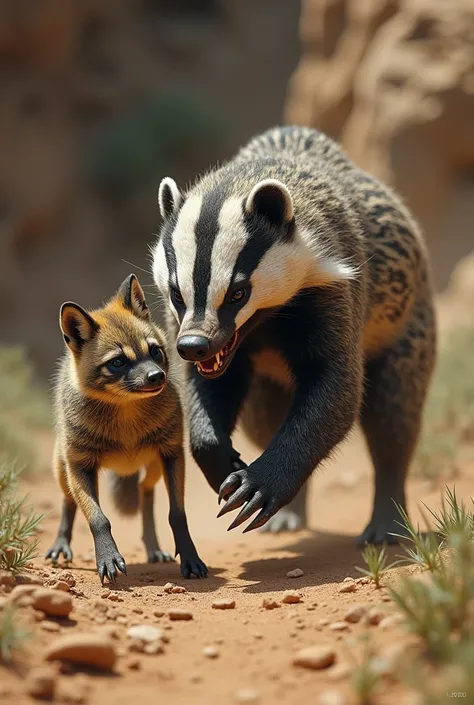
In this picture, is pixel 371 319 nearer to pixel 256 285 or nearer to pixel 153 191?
pixel 256 285

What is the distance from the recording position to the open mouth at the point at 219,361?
4.55 m

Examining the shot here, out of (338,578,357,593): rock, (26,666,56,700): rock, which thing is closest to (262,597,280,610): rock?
(338,578,357,593): rock

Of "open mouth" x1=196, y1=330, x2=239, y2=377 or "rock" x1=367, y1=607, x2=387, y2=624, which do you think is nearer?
"rock" x1=367, y1=607, x2=387, y2=624

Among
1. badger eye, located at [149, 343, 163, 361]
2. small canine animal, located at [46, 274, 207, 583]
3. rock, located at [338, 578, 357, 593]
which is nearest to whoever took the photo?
rock, located at [338, 578, 357, 593]

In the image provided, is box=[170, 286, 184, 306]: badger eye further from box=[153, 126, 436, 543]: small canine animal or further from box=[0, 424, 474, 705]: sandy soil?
box=[0, 424, 474, 705]: sandy soil

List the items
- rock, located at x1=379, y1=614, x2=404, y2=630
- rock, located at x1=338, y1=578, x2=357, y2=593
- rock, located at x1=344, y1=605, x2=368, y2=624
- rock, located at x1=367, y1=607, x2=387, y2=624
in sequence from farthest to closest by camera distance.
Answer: rock, located at x1=338, y1=578, x2=357, y2=593 → rock, located at x1=344, y1=605, x2=368, y2=624 → rock, located at x1=367, y1=607, x2=387, y2=624 → rock, located at x1=379, y1=614, x2=404, y2=630

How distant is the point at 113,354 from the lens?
477cm

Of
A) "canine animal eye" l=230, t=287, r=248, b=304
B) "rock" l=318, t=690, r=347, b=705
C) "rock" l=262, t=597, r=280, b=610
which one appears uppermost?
"canine animal eye" l=230, t=287, r=248, b=304

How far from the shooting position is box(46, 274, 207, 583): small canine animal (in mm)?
4746

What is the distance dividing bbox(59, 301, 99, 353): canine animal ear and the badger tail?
3.98 feet

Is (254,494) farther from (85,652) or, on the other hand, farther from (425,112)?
(425,112)

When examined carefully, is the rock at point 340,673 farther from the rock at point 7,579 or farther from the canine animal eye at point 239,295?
the canine animal eye at point 239,295

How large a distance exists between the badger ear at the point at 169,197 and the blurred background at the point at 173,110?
7.48 metres

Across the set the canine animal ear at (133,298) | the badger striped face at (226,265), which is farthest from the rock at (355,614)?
the canine animal ear at (133,298)
